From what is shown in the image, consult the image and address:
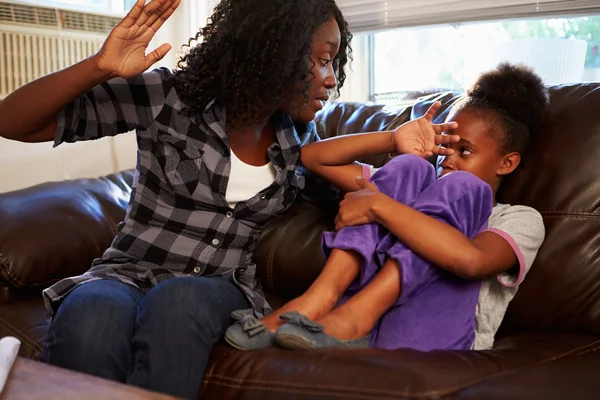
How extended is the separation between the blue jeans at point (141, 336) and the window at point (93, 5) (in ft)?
5.51

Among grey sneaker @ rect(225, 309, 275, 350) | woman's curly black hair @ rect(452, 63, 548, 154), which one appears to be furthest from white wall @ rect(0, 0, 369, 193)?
grey sneaker @ rect(225, 309, 275, 350)

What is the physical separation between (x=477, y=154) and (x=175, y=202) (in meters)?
0.70

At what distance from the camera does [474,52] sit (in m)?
2.62

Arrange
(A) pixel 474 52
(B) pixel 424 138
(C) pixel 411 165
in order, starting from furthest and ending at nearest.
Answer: (A) pixel 474 52 < (B) pixel 424 138 < (C) pixel 411 165

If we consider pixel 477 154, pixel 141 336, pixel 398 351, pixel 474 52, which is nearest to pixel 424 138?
pixel 477 154

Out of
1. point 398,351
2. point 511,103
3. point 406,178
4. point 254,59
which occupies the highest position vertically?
point 254,59

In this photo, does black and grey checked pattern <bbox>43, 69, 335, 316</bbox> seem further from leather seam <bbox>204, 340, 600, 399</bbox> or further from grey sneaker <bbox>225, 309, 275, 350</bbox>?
leather seam <bbox>204, 340, 600, 399</bbox>

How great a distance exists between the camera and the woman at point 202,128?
150 cm

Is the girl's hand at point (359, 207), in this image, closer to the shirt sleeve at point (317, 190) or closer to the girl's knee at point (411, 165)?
the girl's knee at point (411, 165)

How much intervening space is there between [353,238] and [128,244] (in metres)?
0.52

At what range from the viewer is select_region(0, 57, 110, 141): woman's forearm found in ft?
4.81

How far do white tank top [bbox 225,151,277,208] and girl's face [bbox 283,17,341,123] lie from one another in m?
0.16

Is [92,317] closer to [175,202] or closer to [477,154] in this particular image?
[175,202]

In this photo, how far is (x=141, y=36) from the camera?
1.50 meters
